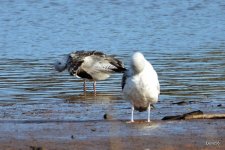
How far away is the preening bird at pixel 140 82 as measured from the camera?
34.7 ft

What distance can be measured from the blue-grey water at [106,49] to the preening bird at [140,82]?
1.06m

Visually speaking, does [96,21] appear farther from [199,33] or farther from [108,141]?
[108,141]

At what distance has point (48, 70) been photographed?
18281 millimetres

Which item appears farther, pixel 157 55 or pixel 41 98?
pixel 157 55

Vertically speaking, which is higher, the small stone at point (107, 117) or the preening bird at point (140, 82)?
the preening bird at point (140, 82)

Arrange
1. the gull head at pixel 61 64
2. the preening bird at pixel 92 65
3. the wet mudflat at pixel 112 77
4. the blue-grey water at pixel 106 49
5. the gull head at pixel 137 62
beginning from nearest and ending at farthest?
the wet mudflat at pixel 112 77 → the gull head at pixel 137 62 → the blue-grey water at pixel 106 49 → the preening bird at pixel 92 65 → the gull head at pixel 61 64

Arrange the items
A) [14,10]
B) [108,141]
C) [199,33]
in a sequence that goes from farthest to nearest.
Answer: [14,10] < [199,33] < [108,141]

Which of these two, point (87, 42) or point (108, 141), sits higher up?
point (108, 141)

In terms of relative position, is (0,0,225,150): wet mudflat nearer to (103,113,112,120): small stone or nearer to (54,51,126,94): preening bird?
(103,113,112,120): small stone

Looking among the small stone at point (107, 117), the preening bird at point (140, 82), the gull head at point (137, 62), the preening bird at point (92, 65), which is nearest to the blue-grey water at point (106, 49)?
the preening bird at point (92, 65)

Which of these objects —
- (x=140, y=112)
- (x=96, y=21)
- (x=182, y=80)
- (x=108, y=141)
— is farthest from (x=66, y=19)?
(x=108, y=141)

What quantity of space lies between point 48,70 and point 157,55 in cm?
302

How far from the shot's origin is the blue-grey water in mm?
13578

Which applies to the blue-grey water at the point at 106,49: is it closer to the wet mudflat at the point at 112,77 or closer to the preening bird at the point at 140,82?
the wet mudflat at the point at 112,77
